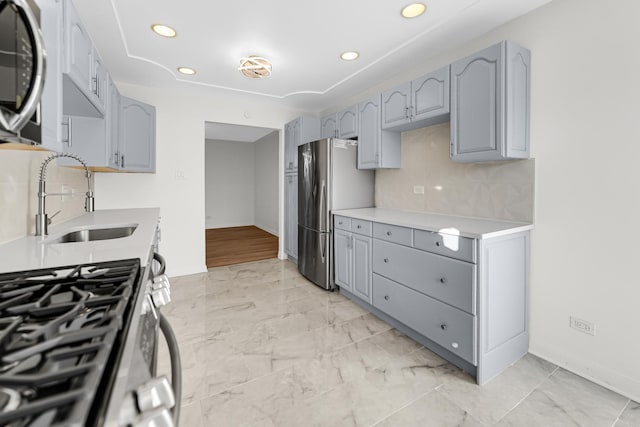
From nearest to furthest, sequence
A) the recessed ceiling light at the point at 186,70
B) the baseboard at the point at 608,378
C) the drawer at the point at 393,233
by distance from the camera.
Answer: the baseboard at the point at 608,378 < the drawer at the point at 393,233 < the recessed ceiling light at the point at 186,70

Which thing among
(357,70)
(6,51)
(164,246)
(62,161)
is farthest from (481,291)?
(164,246)

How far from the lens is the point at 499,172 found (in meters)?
2.29

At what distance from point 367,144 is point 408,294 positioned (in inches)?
67.2

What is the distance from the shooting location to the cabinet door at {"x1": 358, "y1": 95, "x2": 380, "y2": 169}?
3.09 meters

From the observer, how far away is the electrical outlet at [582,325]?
1.83 metres

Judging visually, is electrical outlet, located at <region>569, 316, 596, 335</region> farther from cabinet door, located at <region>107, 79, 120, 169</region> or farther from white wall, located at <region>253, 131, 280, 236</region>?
white wall, located at <region>253, 131, 280, 236</region>

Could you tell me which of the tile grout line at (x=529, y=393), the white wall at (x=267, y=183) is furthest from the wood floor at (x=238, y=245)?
the tile grout line at (x=529, y=393)

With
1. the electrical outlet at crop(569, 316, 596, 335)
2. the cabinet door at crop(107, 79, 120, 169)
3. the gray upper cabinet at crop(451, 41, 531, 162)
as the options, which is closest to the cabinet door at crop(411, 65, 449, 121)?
the gray upper cabinet at crop(451, 41, 531, 162)

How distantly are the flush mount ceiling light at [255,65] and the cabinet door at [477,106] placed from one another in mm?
1718

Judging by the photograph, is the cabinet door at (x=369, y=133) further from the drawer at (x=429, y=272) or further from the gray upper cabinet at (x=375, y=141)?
the drawer at (x=429, y=272)

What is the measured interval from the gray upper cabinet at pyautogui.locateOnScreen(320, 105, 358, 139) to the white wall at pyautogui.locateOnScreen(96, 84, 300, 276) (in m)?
1.28

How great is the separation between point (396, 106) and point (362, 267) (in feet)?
5.23

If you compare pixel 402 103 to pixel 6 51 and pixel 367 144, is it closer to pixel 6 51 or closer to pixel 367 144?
pixel 367 144

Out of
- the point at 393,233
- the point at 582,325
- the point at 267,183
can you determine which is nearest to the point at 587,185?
the point at 582,325
